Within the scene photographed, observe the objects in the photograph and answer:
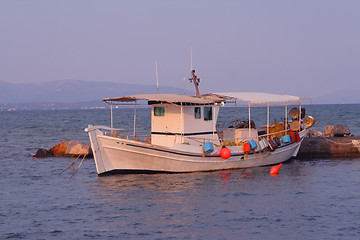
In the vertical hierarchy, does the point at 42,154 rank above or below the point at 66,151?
below

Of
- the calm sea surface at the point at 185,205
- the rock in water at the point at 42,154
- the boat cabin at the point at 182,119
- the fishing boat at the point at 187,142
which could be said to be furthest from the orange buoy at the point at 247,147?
the rock in water at the point at 42,154

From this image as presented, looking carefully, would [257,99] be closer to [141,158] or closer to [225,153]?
[225,153]

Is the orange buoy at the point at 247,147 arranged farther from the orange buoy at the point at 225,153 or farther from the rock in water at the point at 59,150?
the rock in water at the point at 59,150

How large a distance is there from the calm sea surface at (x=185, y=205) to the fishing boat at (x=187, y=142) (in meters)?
0.59

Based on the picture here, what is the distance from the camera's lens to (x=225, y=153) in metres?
23.5

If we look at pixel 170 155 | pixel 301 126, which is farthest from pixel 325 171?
pixel 170 155

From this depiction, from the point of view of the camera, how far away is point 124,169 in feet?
73.8

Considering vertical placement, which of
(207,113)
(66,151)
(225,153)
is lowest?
(66,151)

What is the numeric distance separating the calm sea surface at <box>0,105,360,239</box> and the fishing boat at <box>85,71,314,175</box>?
59 cm

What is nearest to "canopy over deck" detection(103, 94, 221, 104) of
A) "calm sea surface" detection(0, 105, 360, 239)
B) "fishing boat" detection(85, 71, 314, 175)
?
"fishing boat" detection(85, 71, 314, 175)

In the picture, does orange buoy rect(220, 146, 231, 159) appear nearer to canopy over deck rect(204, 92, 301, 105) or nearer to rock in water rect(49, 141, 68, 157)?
canopy over deck rect(204, 92, 301, 105)

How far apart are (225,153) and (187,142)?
1.98m

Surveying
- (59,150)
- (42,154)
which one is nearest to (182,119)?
(59,150)

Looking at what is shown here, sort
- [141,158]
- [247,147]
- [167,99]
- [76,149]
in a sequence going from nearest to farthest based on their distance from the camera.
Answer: [141,158], [167,99], [247,147], [76,149]
